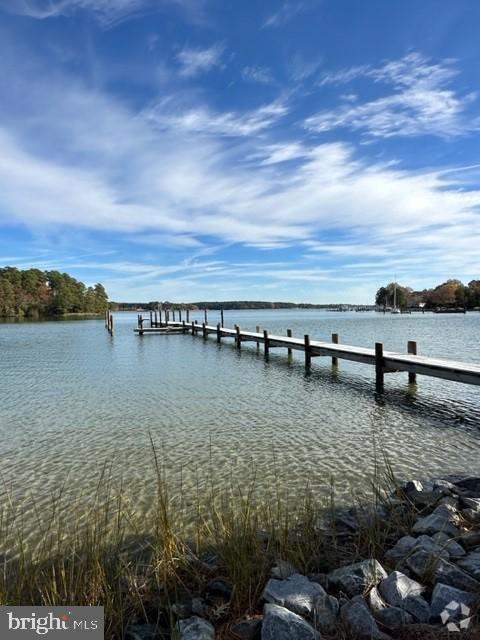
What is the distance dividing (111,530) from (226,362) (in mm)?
17709

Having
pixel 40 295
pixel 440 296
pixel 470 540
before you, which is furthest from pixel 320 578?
pixel 440 296

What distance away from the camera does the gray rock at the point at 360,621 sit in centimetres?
301

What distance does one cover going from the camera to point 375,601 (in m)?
3.31

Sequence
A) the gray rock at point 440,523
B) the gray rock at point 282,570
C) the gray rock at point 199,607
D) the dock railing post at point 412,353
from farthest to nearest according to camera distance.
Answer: the dock railing post at point 412,353, the gray rock at point 440,523, the gray rock at point 282,570, the gray rock at point 199,607

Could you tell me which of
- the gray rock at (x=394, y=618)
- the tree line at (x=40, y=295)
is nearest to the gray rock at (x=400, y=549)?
the gray rock at (x=394, y=618)

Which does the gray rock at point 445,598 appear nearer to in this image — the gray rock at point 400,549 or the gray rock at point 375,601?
the gray rock at point 375,601

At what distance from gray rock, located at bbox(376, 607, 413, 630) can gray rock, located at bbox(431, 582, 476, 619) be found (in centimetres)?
19

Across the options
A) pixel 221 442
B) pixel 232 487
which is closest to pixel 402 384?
pixel 221 442

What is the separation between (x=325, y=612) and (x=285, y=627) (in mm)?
401

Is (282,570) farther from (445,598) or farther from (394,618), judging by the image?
(445,598)

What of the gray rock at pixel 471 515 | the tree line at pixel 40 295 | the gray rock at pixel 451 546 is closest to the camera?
the gray rock at pixel 451 546

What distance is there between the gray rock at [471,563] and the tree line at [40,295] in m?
115

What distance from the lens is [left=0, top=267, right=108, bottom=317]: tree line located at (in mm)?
106438

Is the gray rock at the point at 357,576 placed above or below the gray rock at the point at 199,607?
above
